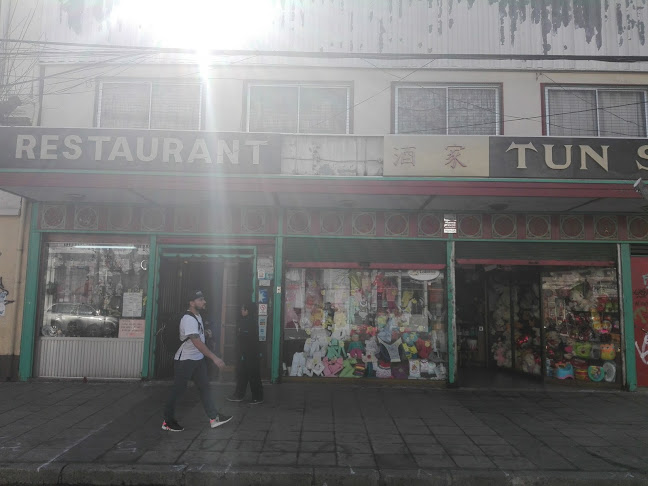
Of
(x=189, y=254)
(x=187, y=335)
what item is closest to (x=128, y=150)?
(x=189, y=254)

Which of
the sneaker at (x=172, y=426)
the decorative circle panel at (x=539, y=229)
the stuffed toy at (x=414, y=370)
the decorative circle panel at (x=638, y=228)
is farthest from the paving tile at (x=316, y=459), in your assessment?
the decorative circle panel at (x=638, y=228)

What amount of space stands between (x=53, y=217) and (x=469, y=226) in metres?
7.78

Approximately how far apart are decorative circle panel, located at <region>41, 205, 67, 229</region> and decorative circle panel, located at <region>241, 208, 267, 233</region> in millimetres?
3335

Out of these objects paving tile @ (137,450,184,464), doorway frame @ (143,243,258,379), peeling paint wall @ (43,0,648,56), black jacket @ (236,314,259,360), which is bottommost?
paving tile @ (137,450,184,464)

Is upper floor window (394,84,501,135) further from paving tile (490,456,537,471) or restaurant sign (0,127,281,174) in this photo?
paving tile (490,456,537,471)

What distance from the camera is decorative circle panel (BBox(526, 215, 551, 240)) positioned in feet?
27.9

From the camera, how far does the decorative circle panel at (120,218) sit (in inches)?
335

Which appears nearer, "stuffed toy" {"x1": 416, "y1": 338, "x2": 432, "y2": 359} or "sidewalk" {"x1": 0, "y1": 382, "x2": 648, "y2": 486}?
"sidewalk" {"x1": 0, "y1": 382, "x2": 648, "y2": 486}

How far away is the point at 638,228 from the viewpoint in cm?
847

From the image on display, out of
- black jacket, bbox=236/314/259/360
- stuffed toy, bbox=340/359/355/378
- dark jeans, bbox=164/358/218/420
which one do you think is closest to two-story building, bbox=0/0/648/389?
stuffed toy, bbox=340/359/355/378

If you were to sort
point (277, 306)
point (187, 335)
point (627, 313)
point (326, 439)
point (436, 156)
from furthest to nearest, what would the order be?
point (277, 306) < point (627, 313) < point (436, 156) < point (187, 335) < point (326, 439)

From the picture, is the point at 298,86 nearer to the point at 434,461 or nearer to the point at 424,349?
the point at 424,349

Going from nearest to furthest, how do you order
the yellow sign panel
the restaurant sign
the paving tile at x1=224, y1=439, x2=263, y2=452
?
the paving tile at x1=224, y1=439, x2=263, y2=452
the restaurant sign
the yellow sign panel

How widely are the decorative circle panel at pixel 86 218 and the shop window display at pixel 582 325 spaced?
8.74 metres
